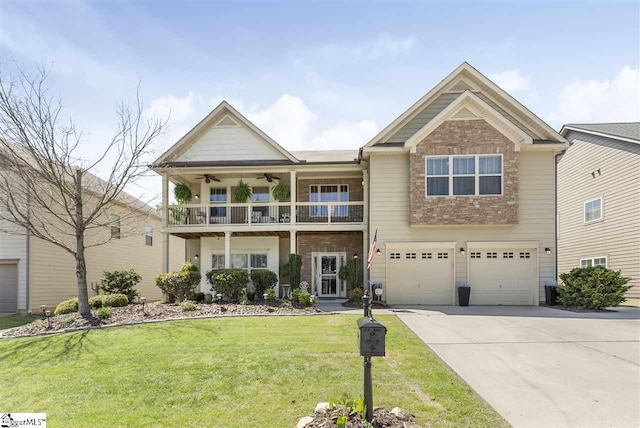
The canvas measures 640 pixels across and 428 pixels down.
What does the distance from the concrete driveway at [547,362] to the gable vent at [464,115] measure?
7387 millimetres

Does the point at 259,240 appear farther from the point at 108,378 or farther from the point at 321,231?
the point at 108,378

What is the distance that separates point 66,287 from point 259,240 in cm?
880

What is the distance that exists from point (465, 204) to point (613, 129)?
10.5m

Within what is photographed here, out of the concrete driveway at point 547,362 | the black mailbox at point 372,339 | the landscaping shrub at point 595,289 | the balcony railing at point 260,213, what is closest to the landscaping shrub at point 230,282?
the balcony railing at point 260,213

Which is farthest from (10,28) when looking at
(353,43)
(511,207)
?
(511,207)

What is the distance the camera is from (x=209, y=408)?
14.9ft

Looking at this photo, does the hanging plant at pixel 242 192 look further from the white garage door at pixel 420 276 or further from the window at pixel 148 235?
the window at pixel 148 235

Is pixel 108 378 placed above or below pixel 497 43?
below

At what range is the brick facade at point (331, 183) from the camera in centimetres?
1731

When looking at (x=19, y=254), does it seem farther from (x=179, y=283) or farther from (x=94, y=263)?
(x=179, y=283)

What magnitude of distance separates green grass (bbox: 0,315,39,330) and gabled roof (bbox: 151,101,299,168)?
7.57 m

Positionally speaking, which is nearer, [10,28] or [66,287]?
[10,28]

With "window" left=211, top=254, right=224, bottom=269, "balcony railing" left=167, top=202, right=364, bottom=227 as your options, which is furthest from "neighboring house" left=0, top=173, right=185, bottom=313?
"window" left=211, top=254, right=224, bottom=269

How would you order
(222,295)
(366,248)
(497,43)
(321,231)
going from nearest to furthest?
(497,43) → (222,295) → (366,248) → (321,231)
